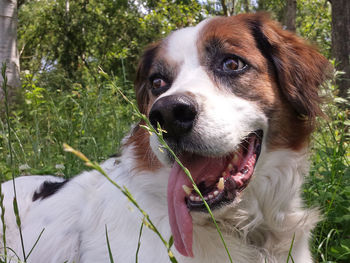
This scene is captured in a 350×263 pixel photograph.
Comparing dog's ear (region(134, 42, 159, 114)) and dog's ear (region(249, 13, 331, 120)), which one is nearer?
dog's ear (region(249, 13, 331, 120))

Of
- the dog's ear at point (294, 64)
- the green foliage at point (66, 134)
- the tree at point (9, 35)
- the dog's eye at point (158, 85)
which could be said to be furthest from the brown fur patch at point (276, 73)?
the tree at point (9, 35)

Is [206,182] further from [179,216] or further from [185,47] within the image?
[185,47]

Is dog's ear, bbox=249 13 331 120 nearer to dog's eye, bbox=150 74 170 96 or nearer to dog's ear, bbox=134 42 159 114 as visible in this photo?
dog's eye, bbox=150 74 170 96

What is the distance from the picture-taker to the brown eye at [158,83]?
7.67 ft

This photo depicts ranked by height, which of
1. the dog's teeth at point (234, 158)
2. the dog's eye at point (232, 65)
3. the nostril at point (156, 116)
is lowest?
the dog's teeth at point (234, 158)

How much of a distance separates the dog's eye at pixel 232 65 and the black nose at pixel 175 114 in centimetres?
53

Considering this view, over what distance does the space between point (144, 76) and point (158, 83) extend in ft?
1.32

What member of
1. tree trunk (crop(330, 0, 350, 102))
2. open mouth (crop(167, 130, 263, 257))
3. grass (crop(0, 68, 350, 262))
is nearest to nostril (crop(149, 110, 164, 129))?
open mouth (crop(167, 130, 263, 257))

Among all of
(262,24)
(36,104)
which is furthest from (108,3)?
(262,24)

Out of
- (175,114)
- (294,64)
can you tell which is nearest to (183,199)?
(175,114)

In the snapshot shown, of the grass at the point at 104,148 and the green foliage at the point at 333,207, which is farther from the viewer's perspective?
the grass at the point at 104,148

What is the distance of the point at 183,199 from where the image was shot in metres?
1.70

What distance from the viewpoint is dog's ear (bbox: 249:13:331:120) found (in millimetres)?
2230

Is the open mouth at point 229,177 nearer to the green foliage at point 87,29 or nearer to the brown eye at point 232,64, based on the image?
the brown eye at point 232,64
